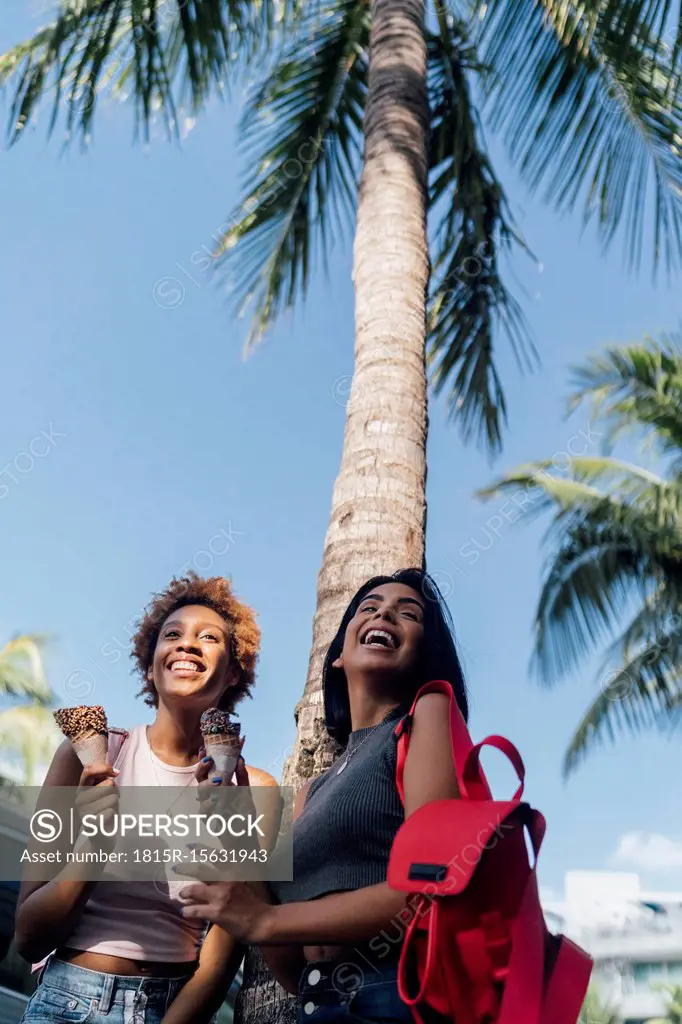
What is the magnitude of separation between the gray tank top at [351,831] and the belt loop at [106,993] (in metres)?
0.51

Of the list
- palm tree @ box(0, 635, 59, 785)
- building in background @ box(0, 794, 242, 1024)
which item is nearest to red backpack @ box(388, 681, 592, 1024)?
building in background @ box(0, 794, 242, 1024)

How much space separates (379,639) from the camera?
7.93 feet

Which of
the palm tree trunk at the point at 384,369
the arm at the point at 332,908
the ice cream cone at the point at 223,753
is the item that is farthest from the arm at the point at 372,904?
the palm tree trunk at the point at 384,369

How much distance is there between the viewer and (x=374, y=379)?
Result: 4.14m

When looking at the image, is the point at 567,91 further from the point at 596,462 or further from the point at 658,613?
the point at 658,613

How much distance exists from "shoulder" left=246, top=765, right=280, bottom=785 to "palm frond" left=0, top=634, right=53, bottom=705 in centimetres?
1325

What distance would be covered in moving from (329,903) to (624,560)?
12704 millimetres

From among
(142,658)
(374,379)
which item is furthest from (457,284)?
(142,658)

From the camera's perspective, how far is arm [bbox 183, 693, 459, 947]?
1.78 meters

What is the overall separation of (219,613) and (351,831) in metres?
1.05

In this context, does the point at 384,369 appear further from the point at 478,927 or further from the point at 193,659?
the point at 478,927

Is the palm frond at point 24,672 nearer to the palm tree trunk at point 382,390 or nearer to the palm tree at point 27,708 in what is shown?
the palm tree at point 27,708

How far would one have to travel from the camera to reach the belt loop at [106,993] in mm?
2229

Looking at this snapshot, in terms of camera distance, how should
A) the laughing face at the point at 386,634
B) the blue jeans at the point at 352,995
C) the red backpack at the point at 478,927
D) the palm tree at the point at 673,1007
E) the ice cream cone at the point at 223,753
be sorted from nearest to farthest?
the red backpack at the point at 478,927, the blue jeans at the point at 352,995, the ice cream cone at the point at 223,753, the laughing face at the point at 386,634, the palm tree at the point at 673,1007
